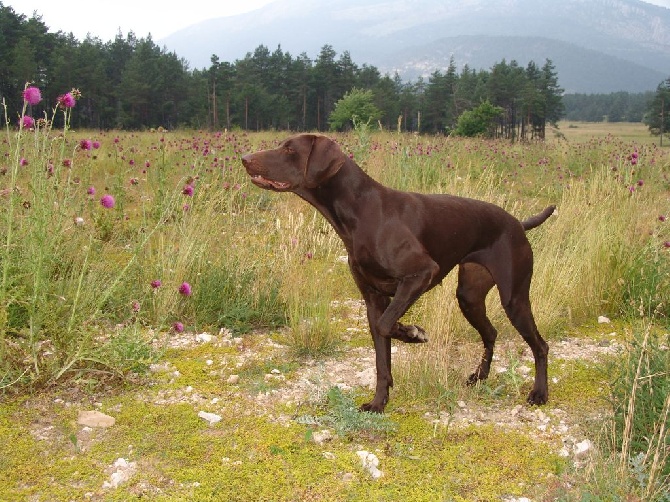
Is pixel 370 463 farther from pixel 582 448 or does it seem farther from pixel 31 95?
pixel 31 95

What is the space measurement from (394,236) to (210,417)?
1.48 meters

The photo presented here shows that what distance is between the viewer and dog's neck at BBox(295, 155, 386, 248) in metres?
3.11

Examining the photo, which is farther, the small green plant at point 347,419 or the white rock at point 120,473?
the small green plant at point 347,419

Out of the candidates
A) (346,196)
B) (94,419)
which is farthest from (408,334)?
(94,419)

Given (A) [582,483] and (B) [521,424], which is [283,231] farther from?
(A) [582,483]

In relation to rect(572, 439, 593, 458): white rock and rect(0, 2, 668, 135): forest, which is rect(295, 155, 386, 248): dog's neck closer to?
rect(572, 439, 593, 458): white rock

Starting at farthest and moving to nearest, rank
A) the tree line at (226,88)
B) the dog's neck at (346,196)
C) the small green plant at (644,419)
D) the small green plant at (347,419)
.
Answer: the tree line at (226,88), the small green plant at (347,419), the dog's neck at (346,196), the small green plant at (644,419)

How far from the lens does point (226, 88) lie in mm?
52000

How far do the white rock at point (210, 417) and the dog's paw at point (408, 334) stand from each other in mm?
1120

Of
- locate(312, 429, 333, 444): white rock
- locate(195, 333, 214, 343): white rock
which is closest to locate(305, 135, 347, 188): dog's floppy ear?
locate(312, 429, 333, 444): white rock

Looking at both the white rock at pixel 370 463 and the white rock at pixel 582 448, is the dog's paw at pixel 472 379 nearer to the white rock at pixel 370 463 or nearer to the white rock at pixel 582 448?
the white rock at pixel 582 448

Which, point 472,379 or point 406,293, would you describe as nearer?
point 406,293

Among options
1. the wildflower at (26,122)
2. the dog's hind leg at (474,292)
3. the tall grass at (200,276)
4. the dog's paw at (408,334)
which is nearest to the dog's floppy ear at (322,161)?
the dog's paw at (408,334)

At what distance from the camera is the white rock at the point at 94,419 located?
127 inches
